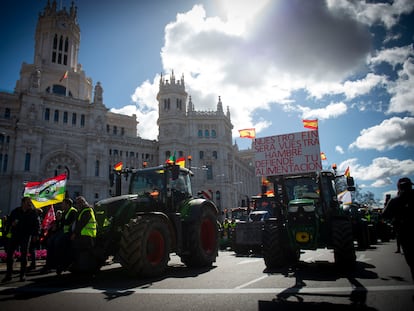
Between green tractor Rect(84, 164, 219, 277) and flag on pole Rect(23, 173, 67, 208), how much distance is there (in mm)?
5604

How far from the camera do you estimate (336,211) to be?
9.07m

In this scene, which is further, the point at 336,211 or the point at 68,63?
the point at 68,63

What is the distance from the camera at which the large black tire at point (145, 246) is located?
6.36m

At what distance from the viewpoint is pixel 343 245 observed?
757 centimetres

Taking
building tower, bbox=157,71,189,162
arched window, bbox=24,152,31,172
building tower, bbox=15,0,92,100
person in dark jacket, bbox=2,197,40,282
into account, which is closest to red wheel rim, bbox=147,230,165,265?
person in dark jacket, bbox=2,197,40,282

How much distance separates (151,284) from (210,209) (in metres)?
4.19

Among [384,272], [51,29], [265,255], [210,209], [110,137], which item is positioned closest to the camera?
[384,272]

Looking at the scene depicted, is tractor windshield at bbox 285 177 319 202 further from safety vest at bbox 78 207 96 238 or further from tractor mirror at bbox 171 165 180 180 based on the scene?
safety vest at bbox 78 207 96 238

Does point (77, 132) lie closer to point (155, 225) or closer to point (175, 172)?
point (175, 172)

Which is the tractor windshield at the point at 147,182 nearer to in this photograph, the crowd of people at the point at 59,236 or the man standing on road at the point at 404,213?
the crowd of people at the point at 59,236

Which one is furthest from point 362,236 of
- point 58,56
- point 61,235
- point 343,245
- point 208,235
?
point 58,56

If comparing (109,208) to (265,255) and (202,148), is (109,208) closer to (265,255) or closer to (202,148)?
(265,255)

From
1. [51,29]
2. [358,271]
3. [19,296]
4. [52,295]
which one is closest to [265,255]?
[358,271]

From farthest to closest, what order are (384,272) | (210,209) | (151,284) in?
(210,209) < (384,272) < (151,284)
